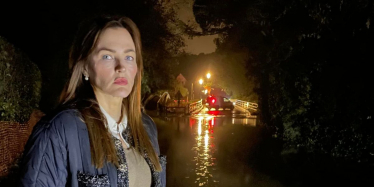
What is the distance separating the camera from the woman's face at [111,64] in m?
1.95

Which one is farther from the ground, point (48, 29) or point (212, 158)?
point (48, 29)

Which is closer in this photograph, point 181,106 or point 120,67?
point 120,67

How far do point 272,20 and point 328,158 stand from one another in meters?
6.33

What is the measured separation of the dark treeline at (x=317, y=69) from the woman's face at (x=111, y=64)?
29.1 ft

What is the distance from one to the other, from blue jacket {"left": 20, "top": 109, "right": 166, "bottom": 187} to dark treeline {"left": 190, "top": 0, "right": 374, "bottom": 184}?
929 cm

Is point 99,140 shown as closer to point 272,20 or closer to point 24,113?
point 24,113

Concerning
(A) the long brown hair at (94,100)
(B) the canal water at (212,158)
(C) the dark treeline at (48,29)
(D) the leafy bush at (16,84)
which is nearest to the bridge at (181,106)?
(B) the canal water at (212,158)

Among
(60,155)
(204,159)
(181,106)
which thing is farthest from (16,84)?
(181,106)

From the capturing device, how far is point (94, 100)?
1967 mm

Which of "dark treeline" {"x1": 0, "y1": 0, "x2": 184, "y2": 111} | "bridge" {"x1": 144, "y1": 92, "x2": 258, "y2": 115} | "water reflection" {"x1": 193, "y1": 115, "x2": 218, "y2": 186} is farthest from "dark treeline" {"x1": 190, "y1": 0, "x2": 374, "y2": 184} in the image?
"bridge" {"x1": 144, "y1": 92, "x2": 258, "y2": 115}

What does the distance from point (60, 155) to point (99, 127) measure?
0.98 ft

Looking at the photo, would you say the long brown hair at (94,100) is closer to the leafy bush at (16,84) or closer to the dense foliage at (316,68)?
the leafy bush at (16,84)

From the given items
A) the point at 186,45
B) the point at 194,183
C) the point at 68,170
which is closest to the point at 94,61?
the point at 68,170

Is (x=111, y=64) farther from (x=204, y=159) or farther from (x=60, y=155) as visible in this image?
(x=204, y=159)
